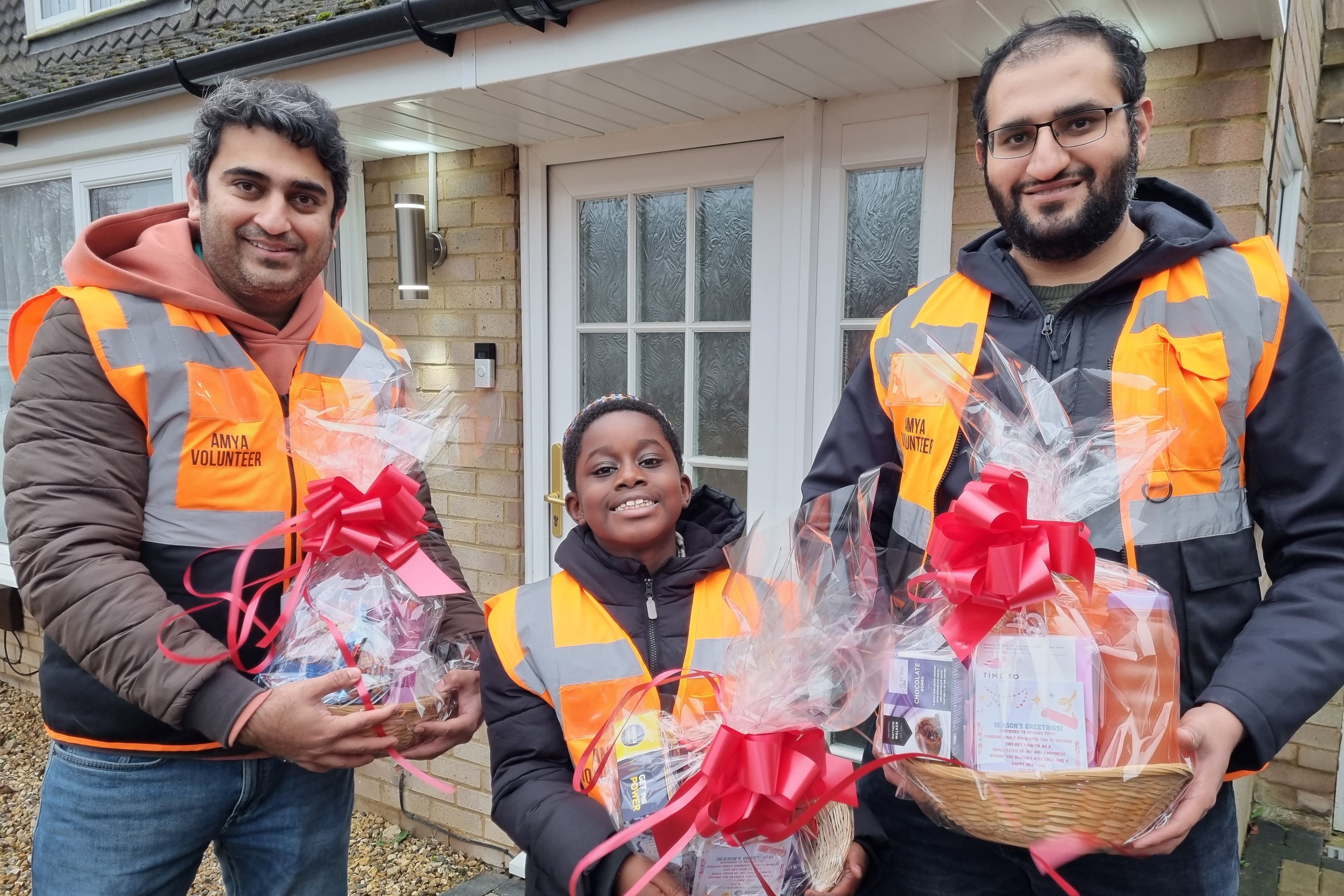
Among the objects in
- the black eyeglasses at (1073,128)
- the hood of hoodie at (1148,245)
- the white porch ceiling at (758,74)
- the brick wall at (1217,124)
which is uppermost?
the white porch ceiling at (758,74)

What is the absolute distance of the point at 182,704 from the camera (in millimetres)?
1488

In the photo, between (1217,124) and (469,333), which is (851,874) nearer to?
(1217,124)

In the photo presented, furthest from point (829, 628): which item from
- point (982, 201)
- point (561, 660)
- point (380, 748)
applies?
point (982, 201)

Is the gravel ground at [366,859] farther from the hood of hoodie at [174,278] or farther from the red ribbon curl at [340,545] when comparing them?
the hood of hoodie at [174,278]

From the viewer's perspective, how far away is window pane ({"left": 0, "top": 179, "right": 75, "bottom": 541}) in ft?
15.2

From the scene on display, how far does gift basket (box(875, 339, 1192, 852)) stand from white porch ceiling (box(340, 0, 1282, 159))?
1.38 metres

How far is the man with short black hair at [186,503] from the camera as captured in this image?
1509 millimetres

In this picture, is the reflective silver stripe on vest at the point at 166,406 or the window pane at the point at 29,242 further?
the window pane at the point at 29,242

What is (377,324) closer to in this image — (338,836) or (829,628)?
(338,836)

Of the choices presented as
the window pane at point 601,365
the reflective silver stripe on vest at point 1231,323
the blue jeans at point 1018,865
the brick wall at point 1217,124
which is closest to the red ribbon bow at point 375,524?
the blue jeans at point 1018,865

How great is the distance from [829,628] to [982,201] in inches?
72.7

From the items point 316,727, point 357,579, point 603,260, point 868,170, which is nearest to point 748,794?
point 316,727

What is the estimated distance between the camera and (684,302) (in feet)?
11.3

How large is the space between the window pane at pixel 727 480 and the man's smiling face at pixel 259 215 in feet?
6.18
